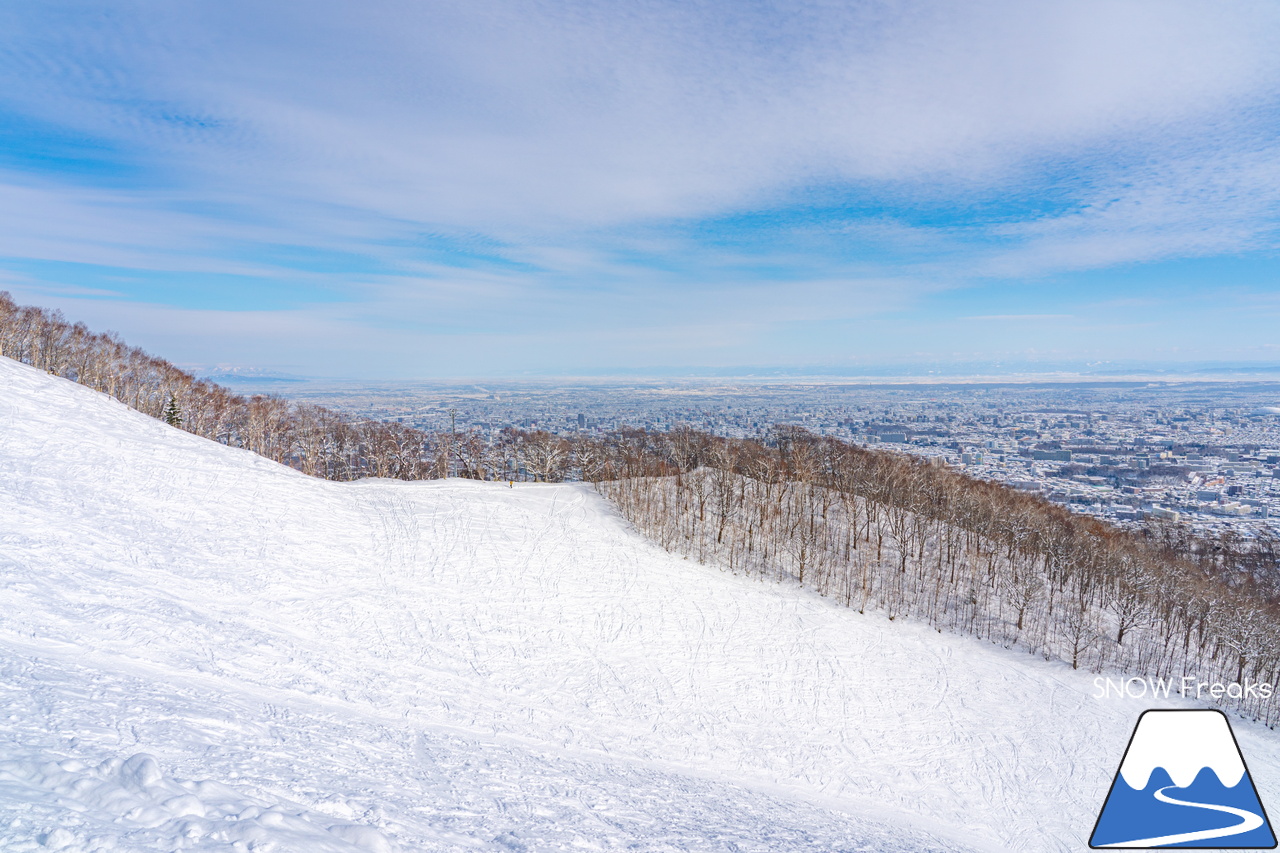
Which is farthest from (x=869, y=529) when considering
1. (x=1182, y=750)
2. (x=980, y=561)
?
(x=1182, y=750)

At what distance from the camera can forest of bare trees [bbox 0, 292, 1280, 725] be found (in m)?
28.6

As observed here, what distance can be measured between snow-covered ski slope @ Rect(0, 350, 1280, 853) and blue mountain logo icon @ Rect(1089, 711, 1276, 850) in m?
4.22

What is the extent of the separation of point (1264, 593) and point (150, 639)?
62203mm

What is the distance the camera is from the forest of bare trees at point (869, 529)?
2858 cm

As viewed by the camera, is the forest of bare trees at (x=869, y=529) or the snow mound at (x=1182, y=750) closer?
the snow mound at (x=1182, y=750)

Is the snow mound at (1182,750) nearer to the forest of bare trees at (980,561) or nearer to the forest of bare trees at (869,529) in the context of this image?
the forest of bare trees at (980,561)

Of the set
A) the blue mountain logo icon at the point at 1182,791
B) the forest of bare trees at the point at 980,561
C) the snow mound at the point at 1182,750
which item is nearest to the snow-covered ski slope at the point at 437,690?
the forest of bare trees at the point at 980,561

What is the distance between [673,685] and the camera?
17094 mm

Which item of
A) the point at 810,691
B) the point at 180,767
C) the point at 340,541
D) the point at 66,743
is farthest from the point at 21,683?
the point at 810,691

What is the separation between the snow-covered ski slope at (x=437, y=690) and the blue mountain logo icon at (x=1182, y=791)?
4.22 m

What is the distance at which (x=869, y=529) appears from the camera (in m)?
41.3

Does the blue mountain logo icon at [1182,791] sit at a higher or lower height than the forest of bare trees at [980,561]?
higher

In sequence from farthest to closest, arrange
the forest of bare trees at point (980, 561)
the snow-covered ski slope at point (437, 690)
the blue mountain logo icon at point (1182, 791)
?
the forest of bare trees at point (980, 561), the blue mountain logo icon at point (1182, 791), the snow-covered ski slope at point (437, 690)

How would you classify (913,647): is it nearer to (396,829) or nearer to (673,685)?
(673,685)
